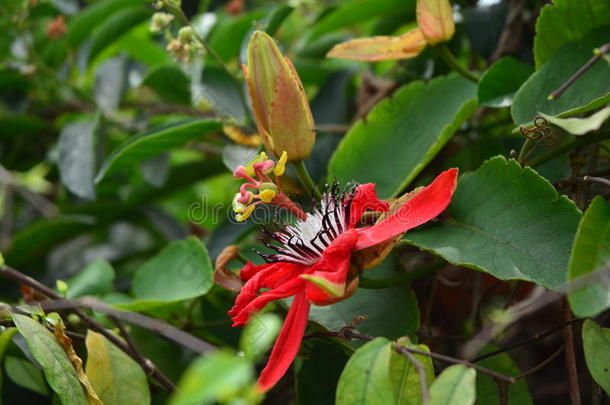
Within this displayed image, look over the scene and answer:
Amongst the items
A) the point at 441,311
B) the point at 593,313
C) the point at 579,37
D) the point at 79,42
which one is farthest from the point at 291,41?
the point at 593,313

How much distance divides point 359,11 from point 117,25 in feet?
1.33

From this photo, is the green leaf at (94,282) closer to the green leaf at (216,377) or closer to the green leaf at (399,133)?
the green leaf at (399,133)

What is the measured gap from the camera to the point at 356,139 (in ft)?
2.93

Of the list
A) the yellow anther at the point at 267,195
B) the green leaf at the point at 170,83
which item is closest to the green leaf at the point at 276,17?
the green leaf at the point at 170,83

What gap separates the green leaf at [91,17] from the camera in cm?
120

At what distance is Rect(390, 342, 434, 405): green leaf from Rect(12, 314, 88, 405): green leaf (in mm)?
279

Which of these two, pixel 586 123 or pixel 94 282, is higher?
pixel 586 123

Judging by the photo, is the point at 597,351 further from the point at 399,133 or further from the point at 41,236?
the point at 41,236

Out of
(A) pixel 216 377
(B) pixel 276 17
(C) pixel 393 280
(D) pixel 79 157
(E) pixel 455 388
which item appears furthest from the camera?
(D) pixel 79 157

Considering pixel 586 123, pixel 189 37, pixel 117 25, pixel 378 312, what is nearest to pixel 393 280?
pixel 378 312

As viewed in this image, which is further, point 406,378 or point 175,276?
point 175,276

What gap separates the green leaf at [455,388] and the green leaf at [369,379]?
0.12 feet

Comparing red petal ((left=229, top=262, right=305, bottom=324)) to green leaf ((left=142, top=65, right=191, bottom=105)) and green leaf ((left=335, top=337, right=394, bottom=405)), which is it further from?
green leaf ((left=142, top=65, right=191, bottom=105))

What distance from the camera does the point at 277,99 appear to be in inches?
27.3
